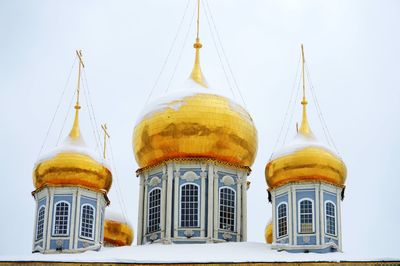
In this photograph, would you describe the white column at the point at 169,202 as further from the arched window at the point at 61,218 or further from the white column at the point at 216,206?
Result: the arched window at the point at 61,218

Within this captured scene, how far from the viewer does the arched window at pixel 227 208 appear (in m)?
53.0

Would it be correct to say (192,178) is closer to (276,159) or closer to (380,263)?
(276,159)

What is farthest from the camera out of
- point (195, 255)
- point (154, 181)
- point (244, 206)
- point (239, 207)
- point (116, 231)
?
point (116, 231)

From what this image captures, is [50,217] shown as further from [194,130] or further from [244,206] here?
[244,206]

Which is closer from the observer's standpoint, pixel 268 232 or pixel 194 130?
pixel 194 130

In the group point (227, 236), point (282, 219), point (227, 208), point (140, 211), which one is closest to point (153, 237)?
point (140, 211)

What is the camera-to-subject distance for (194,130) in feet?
174

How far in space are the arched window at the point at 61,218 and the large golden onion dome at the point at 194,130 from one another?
4853 mm

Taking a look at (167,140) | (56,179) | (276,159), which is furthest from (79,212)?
(276,159)

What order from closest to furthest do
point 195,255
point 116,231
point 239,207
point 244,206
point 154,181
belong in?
point 195,255, point 239,207, point 244,206, point 154,181, point 116,231

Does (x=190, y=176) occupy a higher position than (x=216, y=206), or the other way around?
(x=190, y=176)

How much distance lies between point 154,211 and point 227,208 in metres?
3.42

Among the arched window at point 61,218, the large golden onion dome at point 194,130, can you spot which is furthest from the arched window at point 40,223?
the large golden onion dome at point 194,130

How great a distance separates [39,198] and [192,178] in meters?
7.11
